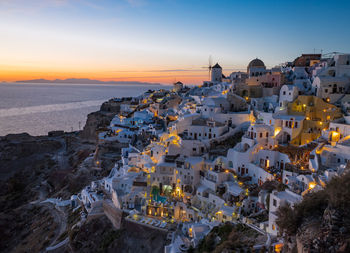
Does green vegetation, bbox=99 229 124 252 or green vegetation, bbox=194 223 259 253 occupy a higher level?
green vegetation, bbox=194 223 259 253

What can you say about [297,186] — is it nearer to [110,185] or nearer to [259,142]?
[259,142]

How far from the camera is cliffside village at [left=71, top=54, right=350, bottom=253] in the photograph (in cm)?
2358

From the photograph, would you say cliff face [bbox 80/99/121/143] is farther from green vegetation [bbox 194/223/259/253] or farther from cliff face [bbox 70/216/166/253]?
green vegetation [bbox 194/223/259/253]

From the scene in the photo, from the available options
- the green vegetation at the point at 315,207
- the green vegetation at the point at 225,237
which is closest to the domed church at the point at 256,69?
the green vegetation at the point at 225,237

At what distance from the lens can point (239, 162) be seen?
96.2ft

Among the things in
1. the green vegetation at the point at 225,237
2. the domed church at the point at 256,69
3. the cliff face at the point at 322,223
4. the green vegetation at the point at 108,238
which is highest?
the domed church at the point at 256,69

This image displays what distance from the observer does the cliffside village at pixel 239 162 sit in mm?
23578

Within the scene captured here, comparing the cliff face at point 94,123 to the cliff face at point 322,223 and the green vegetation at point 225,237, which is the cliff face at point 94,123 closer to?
the green vegetation at point 225,237

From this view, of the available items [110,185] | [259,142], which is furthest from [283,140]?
[110,185]

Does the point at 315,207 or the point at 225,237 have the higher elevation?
the point at 315,207

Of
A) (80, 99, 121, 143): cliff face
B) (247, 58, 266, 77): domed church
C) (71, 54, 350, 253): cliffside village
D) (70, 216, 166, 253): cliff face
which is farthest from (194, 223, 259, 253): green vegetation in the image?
(80, 99, 121, 143): cliff face

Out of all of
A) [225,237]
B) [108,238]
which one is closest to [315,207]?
[225,237]

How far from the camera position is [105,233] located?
30.0m

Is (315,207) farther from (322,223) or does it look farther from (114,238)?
(114,238)
